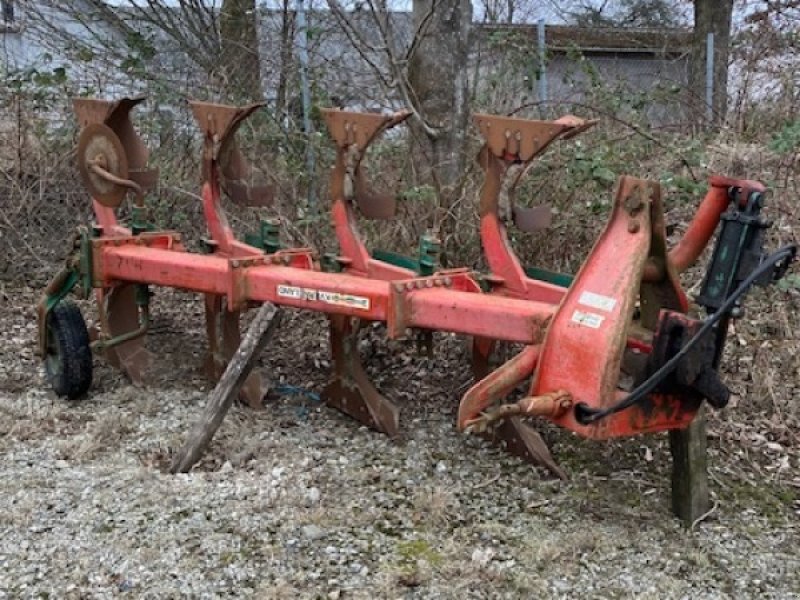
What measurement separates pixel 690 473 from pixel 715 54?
7.48 metres

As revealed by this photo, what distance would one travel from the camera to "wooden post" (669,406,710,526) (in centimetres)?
313

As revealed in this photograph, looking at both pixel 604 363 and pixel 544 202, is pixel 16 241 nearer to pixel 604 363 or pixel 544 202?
pixel 544 202

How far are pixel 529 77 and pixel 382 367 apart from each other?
321 cm

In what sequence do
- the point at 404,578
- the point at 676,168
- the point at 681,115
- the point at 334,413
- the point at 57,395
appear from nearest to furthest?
the point at 404,578 < the point at 334,413 < the point at 57,395 < the point at 676,168 < the point at 681,115

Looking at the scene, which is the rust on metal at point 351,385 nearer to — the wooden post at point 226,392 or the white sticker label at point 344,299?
the wooden post at point 226,392

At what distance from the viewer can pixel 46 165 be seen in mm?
6695

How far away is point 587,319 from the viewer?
8.77 ft

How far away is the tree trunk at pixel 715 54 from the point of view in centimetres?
745

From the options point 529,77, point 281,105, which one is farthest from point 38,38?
point 529,77

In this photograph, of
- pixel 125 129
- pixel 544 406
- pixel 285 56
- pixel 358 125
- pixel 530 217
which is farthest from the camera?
pixel 285 56

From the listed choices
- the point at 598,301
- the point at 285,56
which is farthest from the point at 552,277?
the point at 285,56

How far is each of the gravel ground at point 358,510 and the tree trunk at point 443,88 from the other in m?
1.53

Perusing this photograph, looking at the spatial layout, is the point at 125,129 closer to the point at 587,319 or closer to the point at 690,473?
the point at 587,319

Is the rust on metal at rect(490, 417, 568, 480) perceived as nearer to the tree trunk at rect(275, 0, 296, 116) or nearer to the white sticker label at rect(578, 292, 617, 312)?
the white sticker label at rect(578, 292, 617, 312)
